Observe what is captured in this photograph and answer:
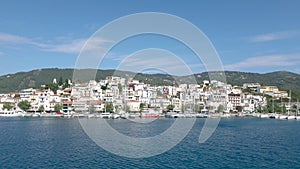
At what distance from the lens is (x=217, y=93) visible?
58.7 metres

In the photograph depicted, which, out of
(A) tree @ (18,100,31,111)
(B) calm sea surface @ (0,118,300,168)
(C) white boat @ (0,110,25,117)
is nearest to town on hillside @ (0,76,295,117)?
(A) tree @ (18,100,31,111)

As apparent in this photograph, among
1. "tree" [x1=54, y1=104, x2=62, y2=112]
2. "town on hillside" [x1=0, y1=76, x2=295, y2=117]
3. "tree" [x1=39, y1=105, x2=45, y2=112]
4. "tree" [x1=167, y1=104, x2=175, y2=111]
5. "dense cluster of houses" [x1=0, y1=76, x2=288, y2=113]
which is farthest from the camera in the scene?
"tree" [x1=167, y1=104, x2=175, y2=111]

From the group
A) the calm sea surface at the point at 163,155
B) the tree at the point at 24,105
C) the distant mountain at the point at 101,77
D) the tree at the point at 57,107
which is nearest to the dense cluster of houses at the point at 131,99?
the tree at the point at 57,107

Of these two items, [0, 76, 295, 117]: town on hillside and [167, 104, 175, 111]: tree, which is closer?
[0, 76, 295, 117]: town on hillside

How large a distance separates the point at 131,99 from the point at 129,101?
248 centimetres

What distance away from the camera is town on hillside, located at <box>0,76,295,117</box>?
4941cm

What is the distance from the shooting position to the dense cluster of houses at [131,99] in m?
50.2

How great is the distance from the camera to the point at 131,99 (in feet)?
179

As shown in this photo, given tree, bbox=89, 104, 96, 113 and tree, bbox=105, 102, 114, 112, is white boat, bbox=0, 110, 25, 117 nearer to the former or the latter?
tree, bbox=89, 104, 96, 113

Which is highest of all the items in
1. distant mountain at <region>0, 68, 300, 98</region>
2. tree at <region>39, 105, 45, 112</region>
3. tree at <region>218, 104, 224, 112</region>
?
distant mountain at <region>0, 68, 300, 98</region>

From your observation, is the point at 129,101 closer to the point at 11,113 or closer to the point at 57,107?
the point at 57,107

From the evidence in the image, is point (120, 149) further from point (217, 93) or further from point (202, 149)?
point (217, 93)

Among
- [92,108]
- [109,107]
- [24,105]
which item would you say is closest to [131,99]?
[109,107]

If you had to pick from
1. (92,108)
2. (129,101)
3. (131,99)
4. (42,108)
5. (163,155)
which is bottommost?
(163,155)
